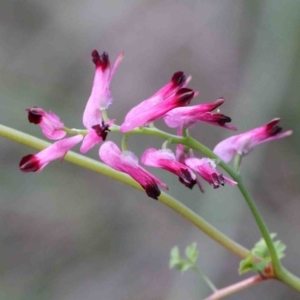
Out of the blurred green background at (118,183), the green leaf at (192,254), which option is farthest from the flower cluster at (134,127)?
the blurred green background at (118,183)

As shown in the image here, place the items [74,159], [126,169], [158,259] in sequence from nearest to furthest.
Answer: [126,169]
[74,159]
[158,259]

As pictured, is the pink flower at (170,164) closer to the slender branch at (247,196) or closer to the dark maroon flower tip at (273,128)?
the slender branch at (247,196)

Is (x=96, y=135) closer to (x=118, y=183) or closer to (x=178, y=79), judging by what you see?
(x=178, y=79)

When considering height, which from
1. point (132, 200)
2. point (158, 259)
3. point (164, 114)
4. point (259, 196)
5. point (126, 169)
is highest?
point (164, 114)

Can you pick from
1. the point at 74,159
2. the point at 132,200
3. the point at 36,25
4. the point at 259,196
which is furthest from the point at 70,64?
the point at 74,159

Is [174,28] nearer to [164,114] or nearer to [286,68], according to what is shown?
[286,68]

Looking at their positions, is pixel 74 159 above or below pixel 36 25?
above

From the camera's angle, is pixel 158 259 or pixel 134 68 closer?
pixel 158 259
